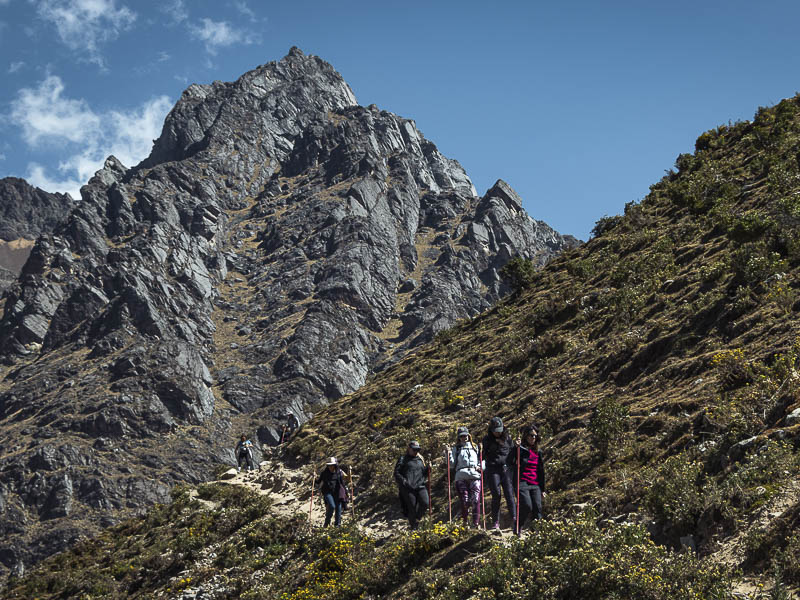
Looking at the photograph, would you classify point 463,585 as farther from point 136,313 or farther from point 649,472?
point 136,313

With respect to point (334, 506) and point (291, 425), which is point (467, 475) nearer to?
point (334, 506)

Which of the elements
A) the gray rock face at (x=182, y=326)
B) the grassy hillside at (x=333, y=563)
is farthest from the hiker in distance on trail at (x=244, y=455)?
the gray rock face at (x=182, y=326)

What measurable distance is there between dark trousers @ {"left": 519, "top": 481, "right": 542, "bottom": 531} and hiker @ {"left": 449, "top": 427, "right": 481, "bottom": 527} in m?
1.14

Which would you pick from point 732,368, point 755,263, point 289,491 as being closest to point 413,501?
point 732,368

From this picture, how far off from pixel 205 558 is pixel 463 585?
1065cm

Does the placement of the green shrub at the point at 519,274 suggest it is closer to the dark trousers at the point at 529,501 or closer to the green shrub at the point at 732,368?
the green shrub at the point at 732,368

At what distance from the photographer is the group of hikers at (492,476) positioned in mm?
12867

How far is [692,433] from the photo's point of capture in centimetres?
1312

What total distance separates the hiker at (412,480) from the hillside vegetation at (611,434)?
0.76 m

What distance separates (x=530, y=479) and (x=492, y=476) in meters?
0.78

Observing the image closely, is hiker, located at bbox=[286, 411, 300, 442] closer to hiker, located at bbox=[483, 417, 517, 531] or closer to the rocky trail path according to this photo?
hiker, located at bbox=[483, 417, 517, 531]

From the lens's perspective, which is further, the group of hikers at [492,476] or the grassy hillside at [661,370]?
the group of hikers at [492,476]

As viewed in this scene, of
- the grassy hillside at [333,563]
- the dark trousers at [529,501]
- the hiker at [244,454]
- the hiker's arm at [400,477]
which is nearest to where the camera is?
the grassy hillside at [333,563]

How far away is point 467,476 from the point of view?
45.0ft
